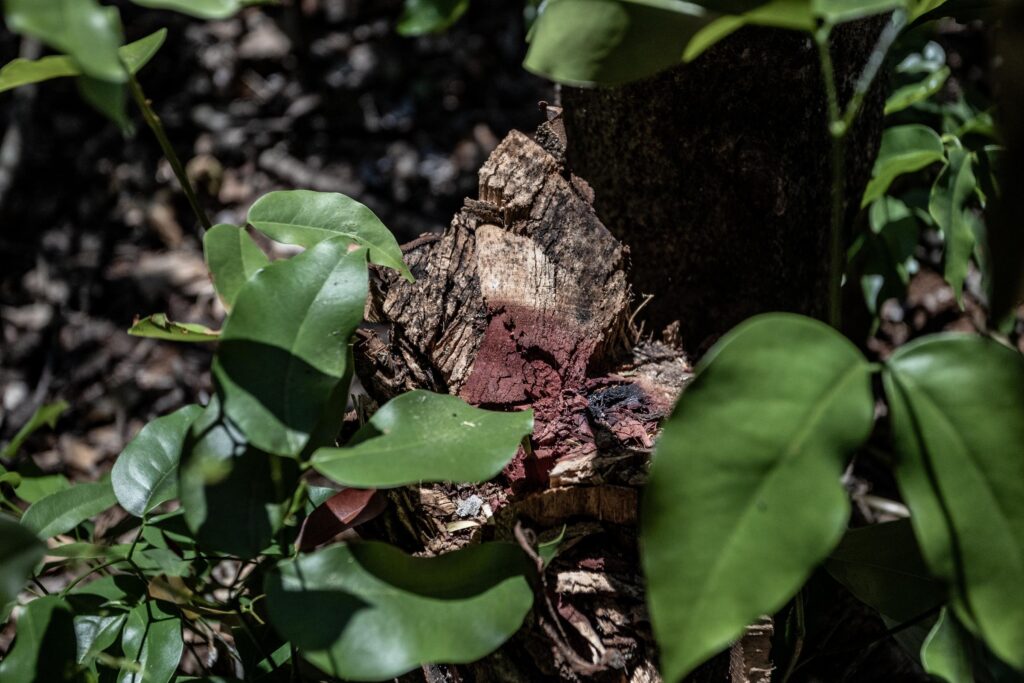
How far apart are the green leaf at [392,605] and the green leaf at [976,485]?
321mm

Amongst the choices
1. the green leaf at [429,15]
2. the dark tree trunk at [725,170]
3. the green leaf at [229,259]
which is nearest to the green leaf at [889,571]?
the dark tree trunk at [725,170]

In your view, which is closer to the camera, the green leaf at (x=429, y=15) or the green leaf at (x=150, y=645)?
the green leaf at (x=150, y=645)

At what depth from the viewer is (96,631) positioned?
2.80 ft

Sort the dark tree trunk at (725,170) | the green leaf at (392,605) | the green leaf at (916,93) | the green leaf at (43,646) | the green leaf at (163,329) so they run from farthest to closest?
the green leaf at (916,93) → the dark tree trunk at (725,170) → the green leaf at (163,329) → the green leaf at (43,646) → the green leaf at (392,605)

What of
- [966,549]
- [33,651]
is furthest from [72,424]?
[966,549]

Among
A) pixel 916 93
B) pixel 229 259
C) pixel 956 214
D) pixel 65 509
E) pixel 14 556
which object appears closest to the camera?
pixel 14 556

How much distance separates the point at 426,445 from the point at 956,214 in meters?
0.82

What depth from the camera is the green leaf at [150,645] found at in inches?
32.5

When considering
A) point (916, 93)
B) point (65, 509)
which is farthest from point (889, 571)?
point (65, 509)

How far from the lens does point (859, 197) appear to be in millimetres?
1197

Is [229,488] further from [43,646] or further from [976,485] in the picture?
[976,485]

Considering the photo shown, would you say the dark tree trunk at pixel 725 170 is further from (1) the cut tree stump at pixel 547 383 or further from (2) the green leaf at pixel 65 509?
(2) the green leaf at pixel 65 509

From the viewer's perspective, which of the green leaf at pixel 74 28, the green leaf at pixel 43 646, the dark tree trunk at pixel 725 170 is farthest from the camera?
the dark tree trunk at pixel 725 170

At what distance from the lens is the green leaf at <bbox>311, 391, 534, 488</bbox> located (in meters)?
0.63
